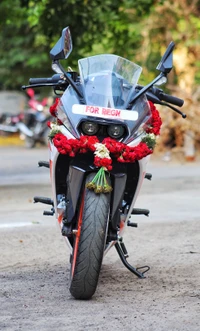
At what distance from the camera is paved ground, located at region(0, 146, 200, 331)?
223 inches

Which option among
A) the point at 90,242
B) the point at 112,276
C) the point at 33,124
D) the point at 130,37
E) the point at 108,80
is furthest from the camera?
the point at 33,124

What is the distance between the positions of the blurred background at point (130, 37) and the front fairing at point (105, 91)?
24.5 ft

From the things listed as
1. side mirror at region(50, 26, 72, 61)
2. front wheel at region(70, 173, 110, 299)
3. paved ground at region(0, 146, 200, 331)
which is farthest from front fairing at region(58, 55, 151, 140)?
paved ground at region(0, 146, 200, 331)

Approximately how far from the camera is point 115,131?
6316mm

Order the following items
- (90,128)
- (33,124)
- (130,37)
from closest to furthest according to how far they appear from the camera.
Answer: (90,128), (130,37), (33,124)

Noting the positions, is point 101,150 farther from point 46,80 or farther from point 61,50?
point 46,80

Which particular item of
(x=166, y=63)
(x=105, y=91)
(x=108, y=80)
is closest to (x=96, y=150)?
(x=105, y=91)

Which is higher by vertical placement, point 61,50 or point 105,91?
point 61,50

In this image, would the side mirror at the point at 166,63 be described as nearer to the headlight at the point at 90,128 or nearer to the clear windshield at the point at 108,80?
the clear windshield at the point at 108,80

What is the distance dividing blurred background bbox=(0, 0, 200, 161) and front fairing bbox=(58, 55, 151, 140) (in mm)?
7473

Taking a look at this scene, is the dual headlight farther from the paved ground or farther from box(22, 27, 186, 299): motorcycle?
the paved ground

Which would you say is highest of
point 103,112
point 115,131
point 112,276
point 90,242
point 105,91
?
point 105,91

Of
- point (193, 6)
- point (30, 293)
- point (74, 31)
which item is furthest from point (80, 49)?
point (30, 293)

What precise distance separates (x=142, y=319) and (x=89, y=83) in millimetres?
1718
